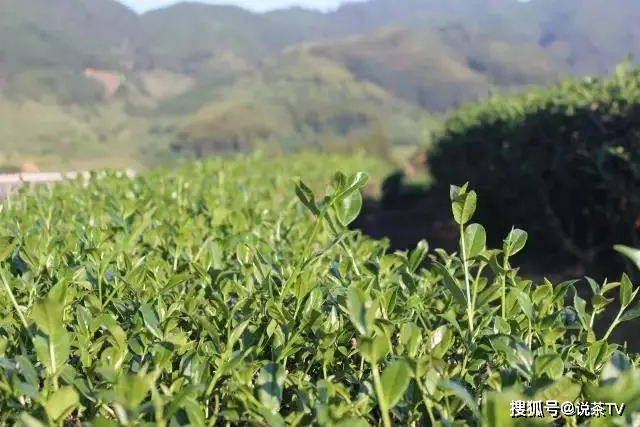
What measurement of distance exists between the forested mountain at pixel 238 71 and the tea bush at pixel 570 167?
130 cm

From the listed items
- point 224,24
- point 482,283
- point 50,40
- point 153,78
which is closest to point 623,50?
point 224,24

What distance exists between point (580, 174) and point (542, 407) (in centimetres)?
762

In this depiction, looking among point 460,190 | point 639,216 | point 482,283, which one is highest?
point 460,190

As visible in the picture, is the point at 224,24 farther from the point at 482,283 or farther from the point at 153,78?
the point at 482,283

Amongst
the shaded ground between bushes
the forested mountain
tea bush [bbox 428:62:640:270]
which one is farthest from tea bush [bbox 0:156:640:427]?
the forested mountain

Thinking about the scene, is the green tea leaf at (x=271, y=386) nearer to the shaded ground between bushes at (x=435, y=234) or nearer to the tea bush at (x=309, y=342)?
the tea bush at (x=309, y=342)

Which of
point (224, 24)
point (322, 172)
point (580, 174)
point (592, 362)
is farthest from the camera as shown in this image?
point (224, 24)

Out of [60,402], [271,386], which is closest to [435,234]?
[271,386]

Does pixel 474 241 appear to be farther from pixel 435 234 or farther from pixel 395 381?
pixel 435 234

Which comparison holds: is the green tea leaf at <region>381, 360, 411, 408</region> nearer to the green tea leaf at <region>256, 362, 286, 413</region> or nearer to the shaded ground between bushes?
the green tea leaf at <region>256, 362, 286, 413</region>

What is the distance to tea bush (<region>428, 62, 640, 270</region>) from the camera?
7.17 meters

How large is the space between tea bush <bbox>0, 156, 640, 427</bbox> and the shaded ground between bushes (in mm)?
3115

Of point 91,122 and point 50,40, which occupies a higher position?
point 50,40

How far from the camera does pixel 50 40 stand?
4491cm
